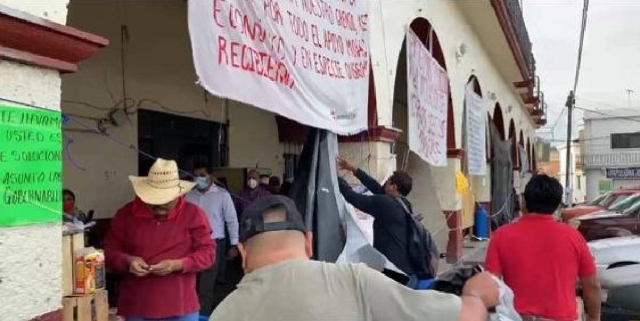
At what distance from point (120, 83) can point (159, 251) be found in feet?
15.3

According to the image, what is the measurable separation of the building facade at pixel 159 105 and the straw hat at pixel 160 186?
3.38 feet

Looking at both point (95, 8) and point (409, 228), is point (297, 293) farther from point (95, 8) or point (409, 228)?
point (95, 8)

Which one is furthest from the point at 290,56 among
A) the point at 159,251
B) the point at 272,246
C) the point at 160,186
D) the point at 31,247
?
the point at 272,246

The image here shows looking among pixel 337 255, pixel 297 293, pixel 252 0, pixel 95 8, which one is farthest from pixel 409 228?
pixel 95 8

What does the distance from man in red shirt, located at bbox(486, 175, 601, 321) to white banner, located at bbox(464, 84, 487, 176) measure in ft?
28.1

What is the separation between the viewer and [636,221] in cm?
1289

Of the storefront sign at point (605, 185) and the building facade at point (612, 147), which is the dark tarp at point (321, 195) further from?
the storefront sign at point (605, 185)

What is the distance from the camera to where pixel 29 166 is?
3.01m

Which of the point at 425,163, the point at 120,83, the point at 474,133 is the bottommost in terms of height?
the point at 425,163

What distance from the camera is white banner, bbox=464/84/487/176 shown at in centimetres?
1267

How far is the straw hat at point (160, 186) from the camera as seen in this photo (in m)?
4.16

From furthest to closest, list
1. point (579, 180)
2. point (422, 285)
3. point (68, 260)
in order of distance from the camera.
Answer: point (579, 180)
point (68, 260)
point (422, 285)

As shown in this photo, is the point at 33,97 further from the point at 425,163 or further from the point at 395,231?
the point at 425,163

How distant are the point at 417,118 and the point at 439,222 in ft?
16.6
